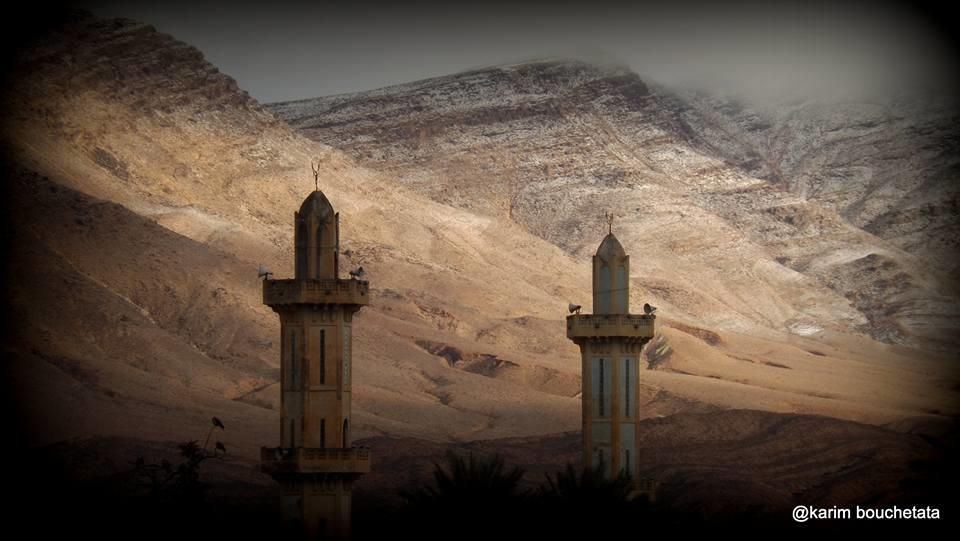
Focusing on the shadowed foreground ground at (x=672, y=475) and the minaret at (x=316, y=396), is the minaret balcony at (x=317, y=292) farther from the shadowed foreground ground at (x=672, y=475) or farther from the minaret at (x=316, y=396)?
the shadowed foreground ground at (x=672, y=475)

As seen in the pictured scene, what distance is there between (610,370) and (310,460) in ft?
30.1

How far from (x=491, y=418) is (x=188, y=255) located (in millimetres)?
24695

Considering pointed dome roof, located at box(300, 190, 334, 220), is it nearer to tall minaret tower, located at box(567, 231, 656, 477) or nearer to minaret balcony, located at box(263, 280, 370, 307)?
minaret balcony, located at box(263, 280, 370, 307)

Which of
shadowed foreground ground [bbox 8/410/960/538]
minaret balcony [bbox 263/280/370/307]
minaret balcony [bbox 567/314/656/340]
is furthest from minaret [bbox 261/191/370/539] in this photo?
minaret balcony [bbox 567/314/656/340]

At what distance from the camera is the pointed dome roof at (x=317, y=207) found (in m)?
65.3

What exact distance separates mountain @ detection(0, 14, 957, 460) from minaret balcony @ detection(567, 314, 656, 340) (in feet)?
166

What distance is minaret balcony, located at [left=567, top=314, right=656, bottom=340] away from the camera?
6794 cm

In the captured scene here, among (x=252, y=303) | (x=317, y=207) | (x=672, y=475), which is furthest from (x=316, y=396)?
(x=252, y=303)

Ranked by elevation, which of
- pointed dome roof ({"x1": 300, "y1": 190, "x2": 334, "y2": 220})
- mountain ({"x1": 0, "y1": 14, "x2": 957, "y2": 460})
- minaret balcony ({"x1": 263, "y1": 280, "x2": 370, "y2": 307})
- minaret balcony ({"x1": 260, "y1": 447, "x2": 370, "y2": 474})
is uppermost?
mountain ({"x1": 0, "y1": 14, "x2": 957, "y2": 460})

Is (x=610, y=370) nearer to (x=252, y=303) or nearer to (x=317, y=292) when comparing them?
(x=317, y=292)

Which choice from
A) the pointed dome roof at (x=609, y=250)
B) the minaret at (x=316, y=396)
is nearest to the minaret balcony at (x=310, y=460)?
the minaret at (x=316, y=396)

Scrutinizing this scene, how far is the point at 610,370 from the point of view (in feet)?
224

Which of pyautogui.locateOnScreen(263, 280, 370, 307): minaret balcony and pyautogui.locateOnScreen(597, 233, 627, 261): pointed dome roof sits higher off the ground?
pyautogui.locateOnScreen(597, 233, 627, 261): pointed dome roof

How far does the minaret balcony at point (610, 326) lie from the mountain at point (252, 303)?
5063 centimetres
